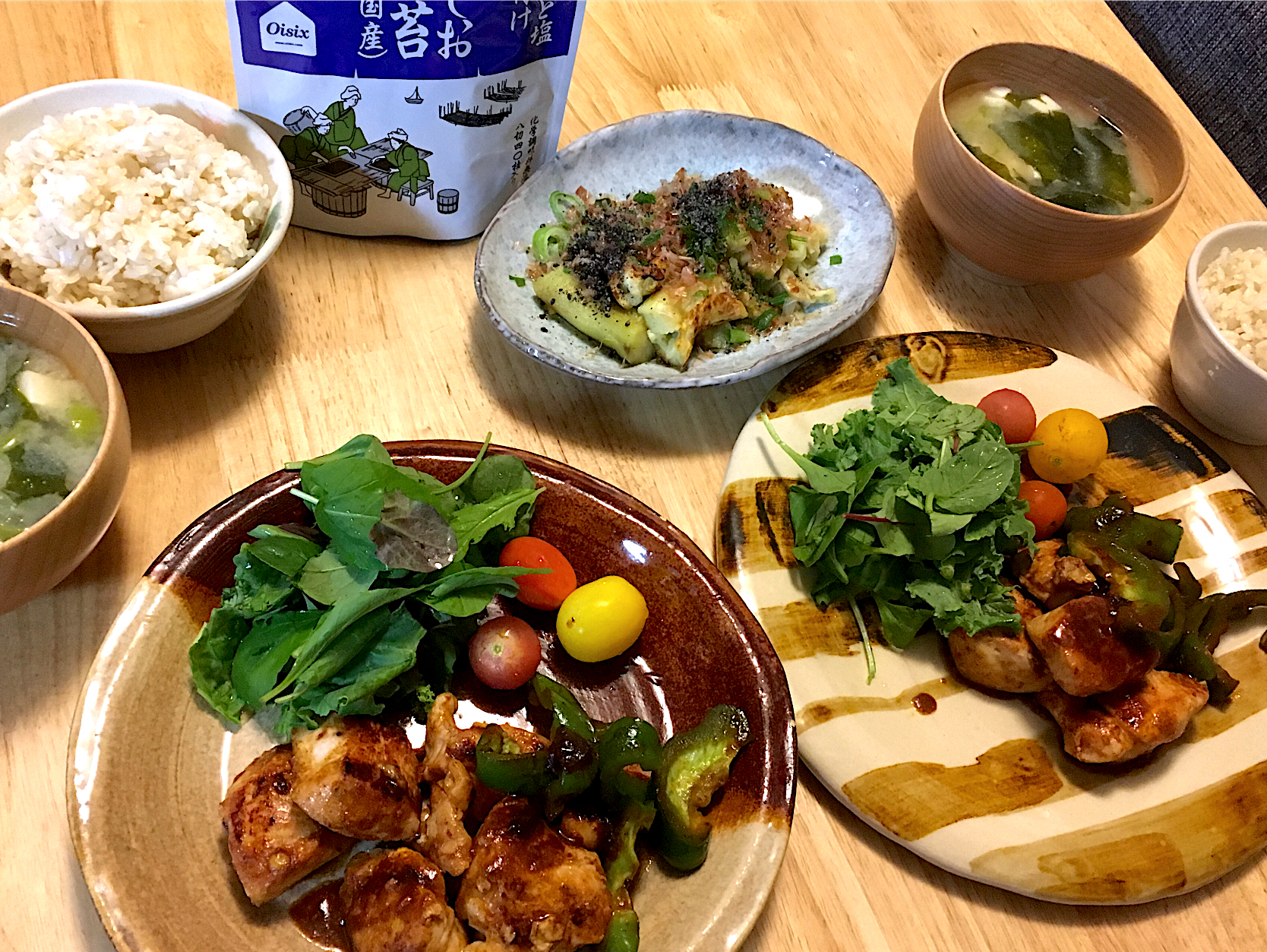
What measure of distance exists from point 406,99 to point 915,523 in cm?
123

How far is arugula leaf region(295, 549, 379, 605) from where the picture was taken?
4.28ft

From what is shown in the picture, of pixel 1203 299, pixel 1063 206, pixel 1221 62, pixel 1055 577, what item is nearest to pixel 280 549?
pixel 1055 577

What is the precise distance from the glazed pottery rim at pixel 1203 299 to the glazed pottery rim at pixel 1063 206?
115 millimetres

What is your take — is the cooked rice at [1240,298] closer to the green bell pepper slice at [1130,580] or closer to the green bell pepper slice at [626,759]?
the green bell pepper slice at [1130,580]

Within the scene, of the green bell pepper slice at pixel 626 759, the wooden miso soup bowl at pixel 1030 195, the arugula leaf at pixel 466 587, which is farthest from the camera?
the wooden miso soup bowl at pixel 1030 195

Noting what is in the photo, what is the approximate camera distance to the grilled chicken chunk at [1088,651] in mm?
1425

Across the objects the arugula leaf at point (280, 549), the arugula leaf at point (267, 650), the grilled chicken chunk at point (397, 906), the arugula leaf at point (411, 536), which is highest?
the arugula leaf at point (411, 536)

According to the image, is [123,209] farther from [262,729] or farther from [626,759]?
[626,759]

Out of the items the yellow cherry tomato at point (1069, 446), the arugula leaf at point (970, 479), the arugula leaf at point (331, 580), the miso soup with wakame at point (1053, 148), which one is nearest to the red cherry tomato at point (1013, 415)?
the yellow cherry tomato at point (1069, 446)

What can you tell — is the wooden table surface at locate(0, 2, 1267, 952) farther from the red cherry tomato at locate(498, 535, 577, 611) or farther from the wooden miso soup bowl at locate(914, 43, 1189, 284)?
the red cherry tomato at locate(498, 535, 577, 611)

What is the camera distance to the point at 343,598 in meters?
1.29

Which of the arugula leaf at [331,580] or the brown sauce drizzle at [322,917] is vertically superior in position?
the arugula leaf at [331,580]

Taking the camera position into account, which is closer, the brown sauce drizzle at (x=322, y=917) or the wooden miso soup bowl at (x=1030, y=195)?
the brown sauce drizzle at (x=322, y=917)

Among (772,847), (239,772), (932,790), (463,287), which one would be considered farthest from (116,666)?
(932,790)
